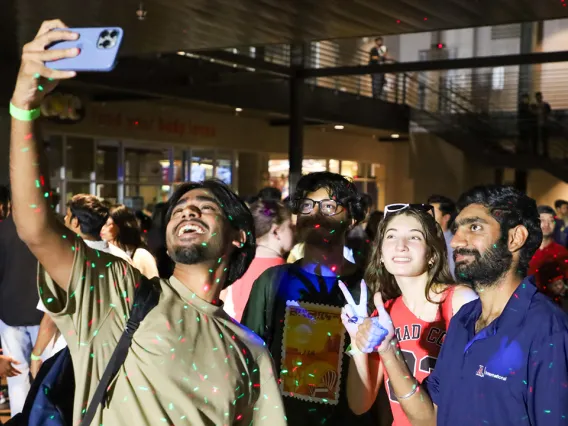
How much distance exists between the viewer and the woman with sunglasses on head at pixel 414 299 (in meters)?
2.71

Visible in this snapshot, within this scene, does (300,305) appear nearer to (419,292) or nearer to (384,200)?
(419,292)

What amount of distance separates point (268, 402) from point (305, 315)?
0.90 meters

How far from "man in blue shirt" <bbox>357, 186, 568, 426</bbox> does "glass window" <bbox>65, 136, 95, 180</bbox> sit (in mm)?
→ 13076

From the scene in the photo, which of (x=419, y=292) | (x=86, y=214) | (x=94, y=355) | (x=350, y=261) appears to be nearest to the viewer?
(x=94, y=355)

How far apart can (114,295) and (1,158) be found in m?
10.4

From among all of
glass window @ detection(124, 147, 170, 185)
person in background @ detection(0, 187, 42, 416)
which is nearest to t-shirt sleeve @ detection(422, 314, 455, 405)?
person in background @ detection(0, 187, 42, 416)

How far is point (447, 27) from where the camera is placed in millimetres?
8422

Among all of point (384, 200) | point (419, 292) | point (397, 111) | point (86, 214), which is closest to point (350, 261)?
point (419, 292)

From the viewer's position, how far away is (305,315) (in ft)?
10.1

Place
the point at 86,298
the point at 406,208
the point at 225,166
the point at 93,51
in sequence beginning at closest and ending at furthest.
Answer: the point at 93,51, the point at 86,298, the point at 406,208, the point at 225,166

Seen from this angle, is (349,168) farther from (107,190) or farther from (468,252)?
(468,252)

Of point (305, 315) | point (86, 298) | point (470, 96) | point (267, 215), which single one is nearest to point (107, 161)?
point (470, 96)

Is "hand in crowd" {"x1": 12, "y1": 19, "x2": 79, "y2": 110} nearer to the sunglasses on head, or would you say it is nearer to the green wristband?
the green wristband

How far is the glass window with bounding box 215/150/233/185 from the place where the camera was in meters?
18.8
